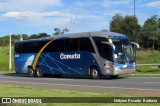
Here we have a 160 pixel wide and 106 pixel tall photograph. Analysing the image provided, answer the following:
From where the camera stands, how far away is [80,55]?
98.7 feet

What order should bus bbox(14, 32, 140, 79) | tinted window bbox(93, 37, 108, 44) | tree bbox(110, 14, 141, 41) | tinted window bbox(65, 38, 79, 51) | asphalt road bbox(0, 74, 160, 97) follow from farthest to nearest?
tree bbox(110, 14, 141, 41) → tinted window bbox(65, 38, 79, 51) → tinted window bbox(93, 37, 108, 44) → bus bbox(14, 32, 140, 79) → asphalt road bbox(0, 74, 160, 97)

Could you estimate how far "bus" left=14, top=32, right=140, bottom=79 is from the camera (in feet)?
91.8

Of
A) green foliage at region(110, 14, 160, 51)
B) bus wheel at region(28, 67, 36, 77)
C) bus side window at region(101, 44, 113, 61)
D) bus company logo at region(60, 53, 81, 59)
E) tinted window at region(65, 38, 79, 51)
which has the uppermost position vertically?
green foliage at region(110, 14, 160, 51)

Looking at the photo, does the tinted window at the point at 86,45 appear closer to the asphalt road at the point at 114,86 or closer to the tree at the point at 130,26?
the asphalt road at the point at 114,86

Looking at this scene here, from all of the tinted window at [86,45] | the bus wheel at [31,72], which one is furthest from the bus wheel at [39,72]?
the tinted window at [86,45]

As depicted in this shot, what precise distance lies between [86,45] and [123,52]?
2.85m

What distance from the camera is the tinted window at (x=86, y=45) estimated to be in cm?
2892

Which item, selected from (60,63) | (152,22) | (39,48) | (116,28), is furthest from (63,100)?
(152,22)

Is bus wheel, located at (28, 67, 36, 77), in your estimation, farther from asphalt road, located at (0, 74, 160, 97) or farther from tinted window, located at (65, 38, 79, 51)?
asphalt road, located at (0, 74, 160, 97)

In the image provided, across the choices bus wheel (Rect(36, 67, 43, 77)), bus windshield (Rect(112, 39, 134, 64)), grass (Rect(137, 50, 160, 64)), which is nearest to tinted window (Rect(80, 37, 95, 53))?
bus windshield (Rect(112, 39, 134, 64))

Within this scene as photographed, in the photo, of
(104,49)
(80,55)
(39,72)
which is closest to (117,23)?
(39,72)

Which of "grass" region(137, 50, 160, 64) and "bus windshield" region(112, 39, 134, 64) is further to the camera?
"grass" region(137, 50, 160, 64)

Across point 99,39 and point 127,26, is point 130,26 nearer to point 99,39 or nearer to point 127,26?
point 127,26

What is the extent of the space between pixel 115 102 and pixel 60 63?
789 inches
